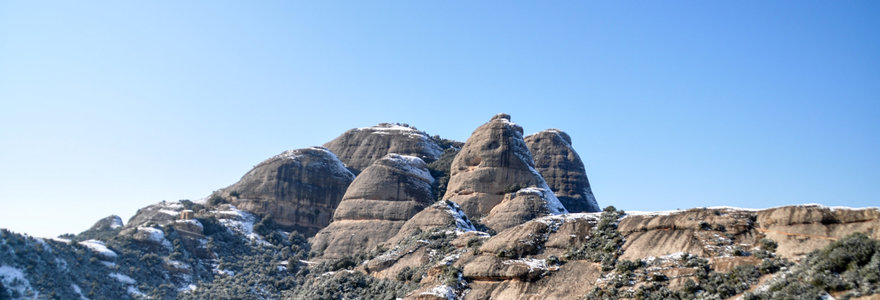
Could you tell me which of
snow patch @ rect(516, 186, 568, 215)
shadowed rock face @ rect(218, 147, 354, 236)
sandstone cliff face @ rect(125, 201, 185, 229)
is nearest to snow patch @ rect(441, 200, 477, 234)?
snow patch @ rect(516, 186, 568, 215)

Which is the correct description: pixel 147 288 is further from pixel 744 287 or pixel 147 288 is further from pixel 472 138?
pixel 744 287

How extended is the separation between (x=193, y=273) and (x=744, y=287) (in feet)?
151

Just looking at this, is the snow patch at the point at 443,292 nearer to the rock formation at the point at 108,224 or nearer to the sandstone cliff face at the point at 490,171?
the sandstone cliff face at the point at 490,171

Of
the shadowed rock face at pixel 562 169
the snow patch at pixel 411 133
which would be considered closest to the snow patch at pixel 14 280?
the snow patch at pixel 411 133

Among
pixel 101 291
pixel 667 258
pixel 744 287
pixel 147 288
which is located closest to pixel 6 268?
pixel 101 291

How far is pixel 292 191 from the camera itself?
246 ft

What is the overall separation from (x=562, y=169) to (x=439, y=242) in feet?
154

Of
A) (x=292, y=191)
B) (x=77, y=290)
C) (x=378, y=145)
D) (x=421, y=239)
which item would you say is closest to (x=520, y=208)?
(x=421, y=239)

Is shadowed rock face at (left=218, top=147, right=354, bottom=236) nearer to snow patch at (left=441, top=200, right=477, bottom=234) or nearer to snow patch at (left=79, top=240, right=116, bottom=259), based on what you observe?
snow patch at (left=79, top=240, right=116, bottom=259)

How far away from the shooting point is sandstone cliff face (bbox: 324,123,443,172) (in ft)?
306

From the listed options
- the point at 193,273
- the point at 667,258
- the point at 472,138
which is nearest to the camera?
the point at 667,258

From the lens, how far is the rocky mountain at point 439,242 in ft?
91.5

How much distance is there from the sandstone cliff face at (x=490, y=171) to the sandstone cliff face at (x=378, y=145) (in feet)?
69.5

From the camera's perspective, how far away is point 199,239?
6334cm
